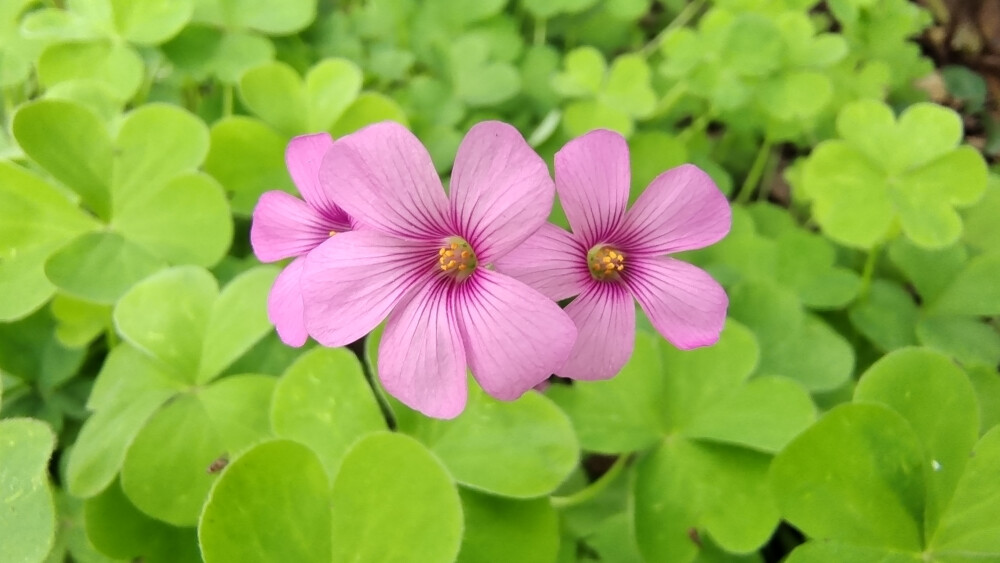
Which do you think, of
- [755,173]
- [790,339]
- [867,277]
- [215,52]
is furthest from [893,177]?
[215,52]

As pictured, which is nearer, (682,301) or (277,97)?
(682,301)

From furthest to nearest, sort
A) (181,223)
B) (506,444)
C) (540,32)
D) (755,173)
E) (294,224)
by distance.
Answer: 1. (540,32)
2. (755,173)
3. (181,223)
4. (506,444)
5. (294,224)

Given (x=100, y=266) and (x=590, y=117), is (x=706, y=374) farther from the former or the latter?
(x=100, y=266)

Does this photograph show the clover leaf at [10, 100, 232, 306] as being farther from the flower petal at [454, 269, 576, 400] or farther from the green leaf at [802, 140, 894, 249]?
the green leaf at [802, 140, 894, 249]

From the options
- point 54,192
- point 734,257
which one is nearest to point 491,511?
point 734,257

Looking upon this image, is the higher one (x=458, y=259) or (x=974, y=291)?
(x=458, y=259)

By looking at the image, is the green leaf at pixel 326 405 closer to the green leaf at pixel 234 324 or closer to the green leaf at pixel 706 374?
the green leaf at pixel 234 324

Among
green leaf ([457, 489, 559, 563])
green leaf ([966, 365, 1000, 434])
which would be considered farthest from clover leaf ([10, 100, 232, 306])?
green leaf ([966, 365, 1000, 434])
